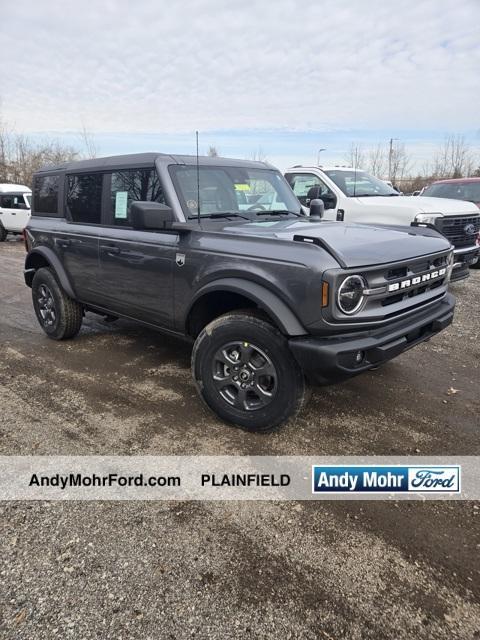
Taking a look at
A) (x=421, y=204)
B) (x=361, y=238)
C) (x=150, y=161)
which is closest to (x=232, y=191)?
(x=150, y=161)

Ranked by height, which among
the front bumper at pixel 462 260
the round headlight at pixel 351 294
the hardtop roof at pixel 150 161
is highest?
the hardtop roof at pixel 150 161

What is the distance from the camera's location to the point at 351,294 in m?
2.79

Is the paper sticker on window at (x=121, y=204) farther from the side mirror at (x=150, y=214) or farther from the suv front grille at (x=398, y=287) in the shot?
the suv front grille at (x=398, y=287)

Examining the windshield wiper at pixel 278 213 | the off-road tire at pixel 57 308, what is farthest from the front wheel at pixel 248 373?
the off-road tire at pixel 57 308

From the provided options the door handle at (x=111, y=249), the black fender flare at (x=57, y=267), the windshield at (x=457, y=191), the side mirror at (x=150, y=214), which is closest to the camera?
the side mirror at (x=150, y=214)

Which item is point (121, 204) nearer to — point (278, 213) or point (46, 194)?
point (278, 213)

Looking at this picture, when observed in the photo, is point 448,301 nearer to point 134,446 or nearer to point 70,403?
point 134,446

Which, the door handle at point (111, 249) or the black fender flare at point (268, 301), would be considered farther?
the door handle at point (111, 249)

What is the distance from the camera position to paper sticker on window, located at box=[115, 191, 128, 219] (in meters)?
4.20

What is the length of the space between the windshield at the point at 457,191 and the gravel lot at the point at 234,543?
7990mm

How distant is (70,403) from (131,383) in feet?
1.90

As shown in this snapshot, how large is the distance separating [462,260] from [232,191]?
499cm

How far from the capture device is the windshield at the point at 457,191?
10477 mm

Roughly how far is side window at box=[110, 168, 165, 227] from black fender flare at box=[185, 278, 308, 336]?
1.05 metres
